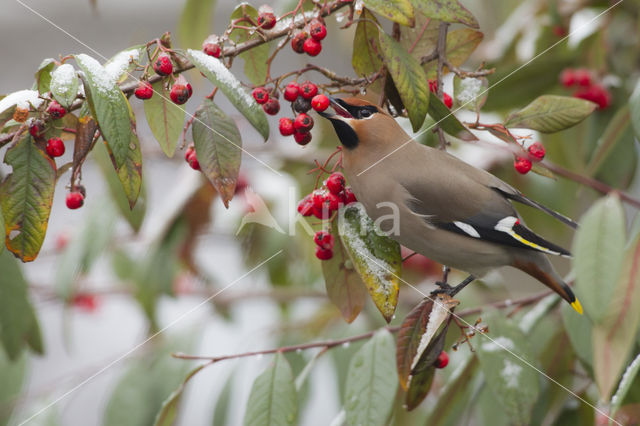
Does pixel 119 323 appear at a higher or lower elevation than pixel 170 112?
lower

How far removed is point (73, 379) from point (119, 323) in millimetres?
2250

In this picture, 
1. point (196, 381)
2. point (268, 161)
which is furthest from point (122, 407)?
point (196, 381)

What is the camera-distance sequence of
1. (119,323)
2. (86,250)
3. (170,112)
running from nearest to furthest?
1. (170,112)
2. (86,250)
3. (119,323)

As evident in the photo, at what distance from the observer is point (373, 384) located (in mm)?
1420

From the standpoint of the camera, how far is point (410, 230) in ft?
4.28

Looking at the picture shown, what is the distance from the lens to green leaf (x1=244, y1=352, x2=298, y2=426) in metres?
1.37

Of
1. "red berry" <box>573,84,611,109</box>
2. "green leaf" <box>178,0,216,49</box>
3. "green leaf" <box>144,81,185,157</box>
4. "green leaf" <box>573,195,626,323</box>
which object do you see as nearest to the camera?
"green leaf" <box>573,195,626,323</box>

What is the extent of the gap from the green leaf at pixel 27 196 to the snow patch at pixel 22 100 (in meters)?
0.05

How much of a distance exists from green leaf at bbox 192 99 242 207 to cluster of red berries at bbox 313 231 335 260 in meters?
0.21

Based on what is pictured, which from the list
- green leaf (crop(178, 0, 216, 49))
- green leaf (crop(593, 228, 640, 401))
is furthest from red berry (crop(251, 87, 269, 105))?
green leaf (crop(178, 0, 216, 49))

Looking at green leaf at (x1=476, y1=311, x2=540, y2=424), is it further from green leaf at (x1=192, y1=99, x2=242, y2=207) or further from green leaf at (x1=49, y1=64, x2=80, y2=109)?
green leaf at (x1=49, y1=64, x2=80, y2=109)

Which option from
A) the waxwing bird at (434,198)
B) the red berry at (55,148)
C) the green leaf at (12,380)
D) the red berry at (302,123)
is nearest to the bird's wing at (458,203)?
the waxwing bird at (434,198)

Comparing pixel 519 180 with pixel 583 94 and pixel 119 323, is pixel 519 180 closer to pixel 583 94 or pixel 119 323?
pixel 583 94

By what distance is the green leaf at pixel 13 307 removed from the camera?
5.49 feet
